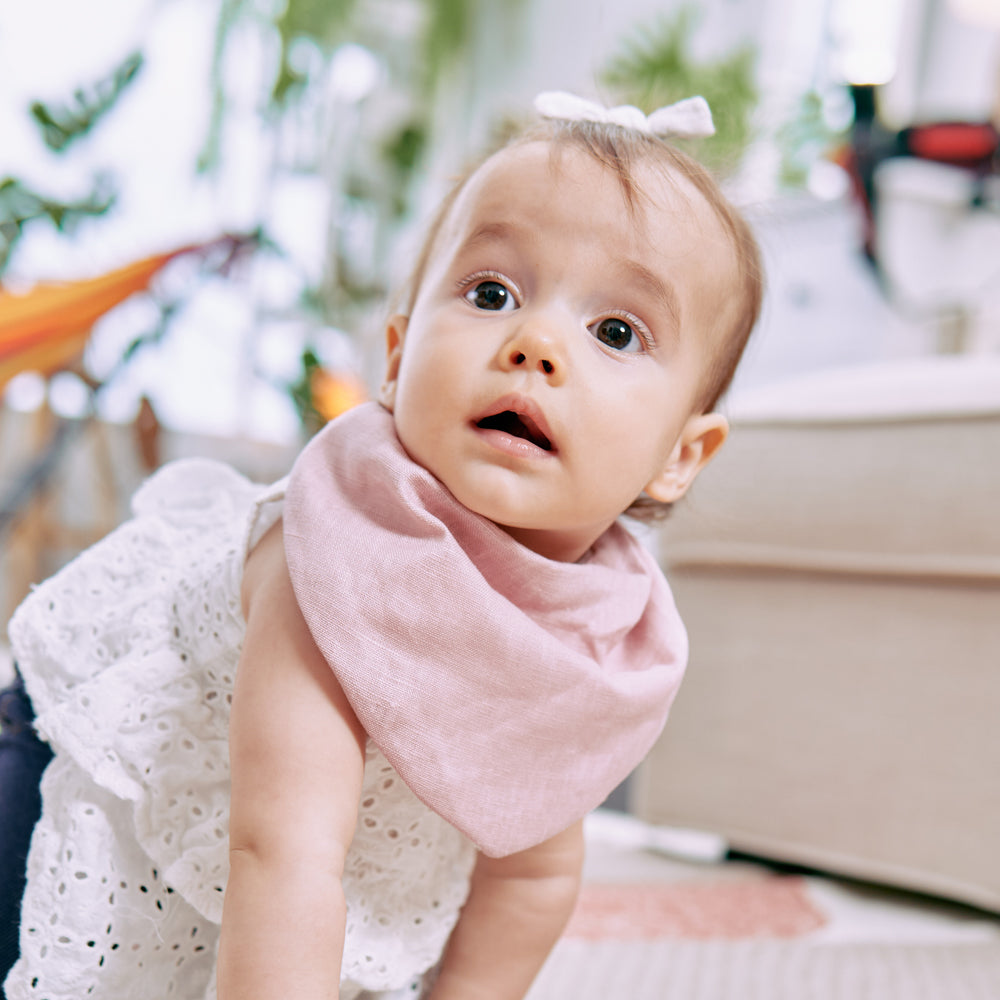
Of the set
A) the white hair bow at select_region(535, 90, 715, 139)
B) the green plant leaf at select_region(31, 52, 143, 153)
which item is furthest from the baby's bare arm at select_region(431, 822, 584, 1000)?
the green plant leaf at select_region(31, 52, 143, 153)

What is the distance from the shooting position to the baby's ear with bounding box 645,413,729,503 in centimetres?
59

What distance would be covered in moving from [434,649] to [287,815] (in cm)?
10

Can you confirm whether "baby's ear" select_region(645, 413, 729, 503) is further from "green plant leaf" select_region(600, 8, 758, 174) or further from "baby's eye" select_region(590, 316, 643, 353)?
"green plant leaf" select_region(600, 8, 758, 174)

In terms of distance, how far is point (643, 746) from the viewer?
1.89 ft

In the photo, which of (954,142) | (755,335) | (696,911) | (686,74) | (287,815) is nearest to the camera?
(287,815)

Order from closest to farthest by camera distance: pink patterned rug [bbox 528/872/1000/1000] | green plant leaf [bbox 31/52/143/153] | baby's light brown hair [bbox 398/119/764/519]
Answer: baby's light brown hair [bbox 398/119/764/519] < pink patterned rug [bbox 528/872/1000/1000] < green plant leaf [bbox 31/52/143/153]

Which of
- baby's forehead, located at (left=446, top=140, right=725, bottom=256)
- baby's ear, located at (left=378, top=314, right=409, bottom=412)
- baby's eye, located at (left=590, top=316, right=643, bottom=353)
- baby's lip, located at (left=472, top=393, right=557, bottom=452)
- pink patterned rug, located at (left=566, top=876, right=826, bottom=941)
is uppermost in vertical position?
baby's forehead, located at (left=446, top=140, right=725, bottom=256)

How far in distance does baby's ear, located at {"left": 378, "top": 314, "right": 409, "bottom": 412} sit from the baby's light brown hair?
0.01m

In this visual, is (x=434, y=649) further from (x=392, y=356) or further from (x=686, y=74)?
(x=686, y=74)

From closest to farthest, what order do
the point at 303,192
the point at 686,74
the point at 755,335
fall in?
the point at 755,335
the point at 686,74
the point at 303,192

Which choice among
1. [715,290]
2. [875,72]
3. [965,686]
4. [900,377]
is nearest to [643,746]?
[715,290]

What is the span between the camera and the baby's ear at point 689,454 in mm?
594


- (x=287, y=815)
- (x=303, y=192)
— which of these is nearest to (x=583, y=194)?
(x=287, y=815)

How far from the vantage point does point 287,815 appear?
1.43 feet
